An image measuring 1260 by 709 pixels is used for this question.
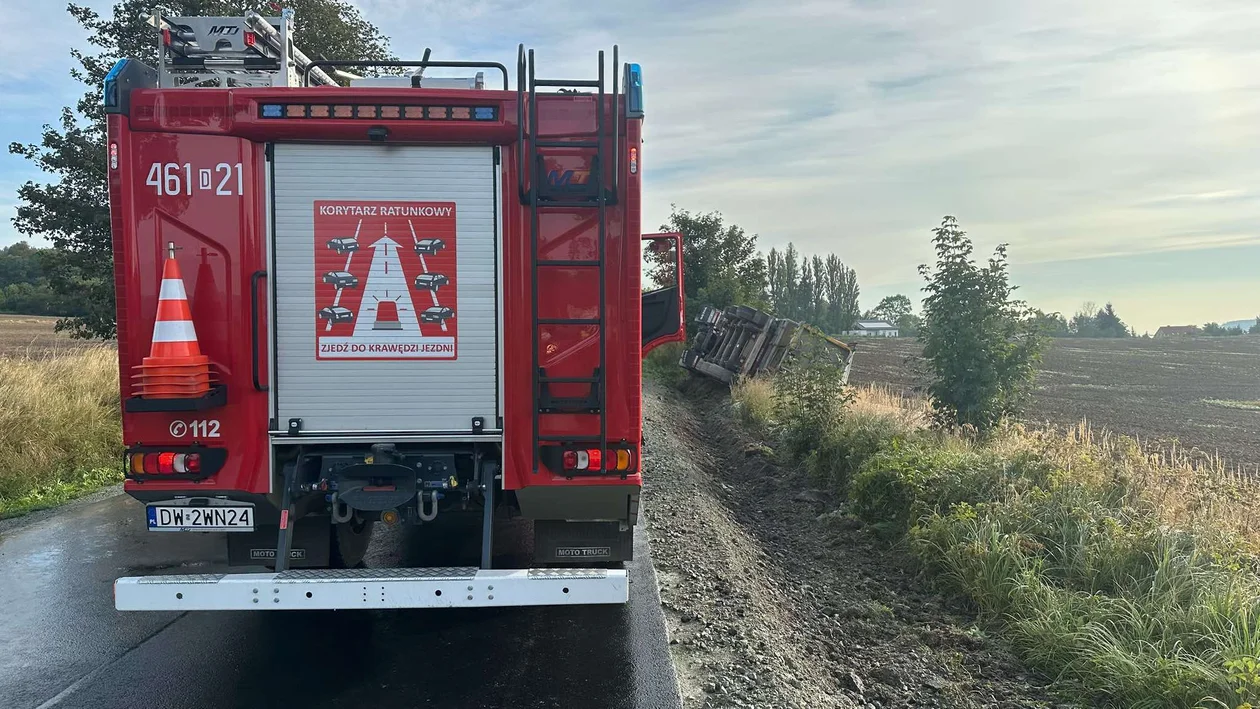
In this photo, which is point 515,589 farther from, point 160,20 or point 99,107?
point 99,107

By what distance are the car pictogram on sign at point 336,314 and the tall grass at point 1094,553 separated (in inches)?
168

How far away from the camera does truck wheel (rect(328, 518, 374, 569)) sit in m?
4.84

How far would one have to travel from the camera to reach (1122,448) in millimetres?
7395

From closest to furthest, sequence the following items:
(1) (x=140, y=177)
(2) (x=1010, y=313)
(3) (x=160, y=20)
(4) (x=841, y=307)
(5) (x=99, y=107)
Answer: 1. (1) (x=140, y=177)
2. (3) (x=160, y=20)
3. (2) (x=1010, y=313)
4. (5) (x=99, y=107)
5. (4) (x=841, y=307)

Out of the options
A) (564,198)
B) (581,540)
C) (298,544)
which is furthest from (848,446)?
(298,544)

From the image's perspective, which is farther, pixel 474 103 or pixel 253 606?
pixel 474 103

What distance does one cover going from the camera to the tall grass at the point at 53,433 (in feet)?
27.8

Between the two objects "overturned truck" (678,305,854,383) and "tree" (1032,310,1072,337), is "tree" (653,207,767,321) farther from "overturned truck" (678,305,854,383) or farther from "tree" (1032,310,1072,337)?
"tree" (1032,310,1072,337)

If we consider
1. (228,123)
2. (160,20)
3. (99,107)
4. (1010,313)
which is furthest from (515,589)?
(99,107)

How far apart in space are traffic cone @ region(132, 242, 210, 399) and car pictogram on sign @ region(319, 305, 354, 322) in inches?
25.2

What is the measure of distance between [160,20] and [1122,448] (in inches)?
352

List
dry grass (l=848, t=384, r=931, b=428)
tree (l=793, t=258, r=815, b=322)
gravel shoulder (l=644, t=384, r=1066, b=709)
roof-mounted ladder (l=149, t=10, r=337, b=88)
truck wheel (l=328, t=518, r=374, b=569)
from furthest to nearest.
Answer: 1. tree (l=793, t=258, r=815, b=322)
2. dry grass (l=848, t=384, r=931, b=428)
3. roof-mounted ladder (l=149, t=10, r=337, b=88)
4. truck wheel (l=328, t=518, r=374, b=569)
5. gravel shoulder (l=644, t=384, r=1066, b=709)

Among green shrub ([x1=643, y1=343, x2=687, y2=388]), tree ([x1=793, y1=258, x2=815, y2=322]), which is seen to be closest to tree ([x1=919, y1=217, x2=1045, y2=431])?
green shrub ([x1=643, y1=343, x2=687, y2=388])

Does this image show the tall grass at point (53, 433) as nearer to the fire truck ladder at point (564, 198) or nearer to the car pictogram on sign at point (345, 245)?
the car pictogram on sign at point (345, 245)
